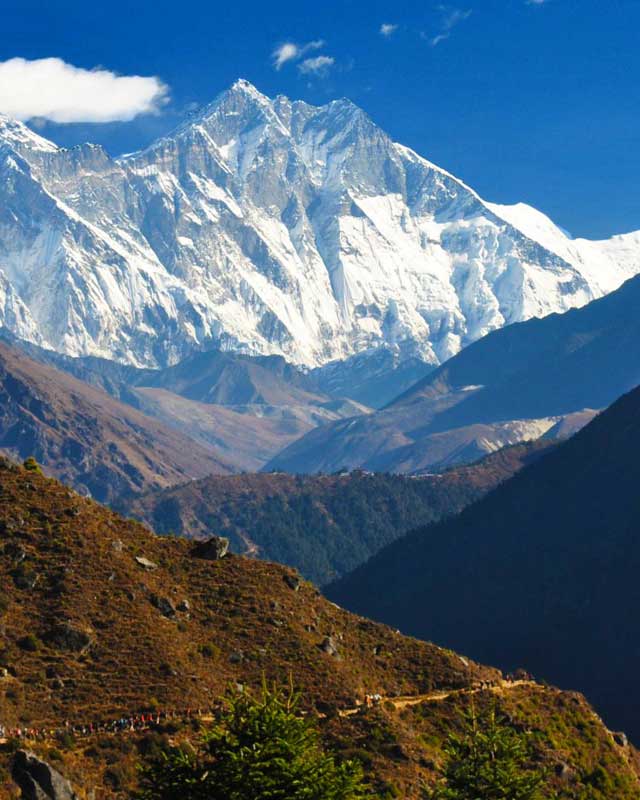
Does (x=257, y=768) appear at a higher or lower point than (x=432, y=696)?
higher

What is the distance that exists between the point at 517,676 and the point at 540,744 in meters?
22.9

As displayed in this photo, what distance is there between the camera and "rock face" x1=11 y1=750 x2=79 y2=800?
81.4 metres

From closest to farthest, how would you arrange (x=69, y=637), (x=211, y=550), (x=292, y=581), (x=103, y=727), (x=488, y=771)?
1. (x=488, y=771)
2. (x=103, y=727)
3. (x=69, y=637)
4. (x=292, y=581)
5. (x=211, y=550)

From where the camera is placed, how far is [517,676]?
445 feet

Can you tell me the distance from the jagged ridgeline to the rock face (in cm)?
152

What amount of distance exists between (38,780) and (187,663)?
26915 millimetres

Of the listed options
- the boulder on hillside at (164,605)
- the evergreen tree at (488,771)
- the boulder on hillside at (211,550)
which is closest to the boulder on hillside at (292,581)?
the boulder on hillside at (211,550)

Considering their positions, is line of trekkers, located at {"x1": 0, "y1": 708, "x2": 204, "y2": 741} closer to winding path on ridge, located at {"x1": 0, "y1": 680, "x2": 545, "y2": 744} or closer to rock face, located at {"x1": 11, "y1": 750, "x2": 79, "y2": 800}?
winding path on ridge, located at {"x1": 0, "y1": 680, "x2": 545, "y2": 744}

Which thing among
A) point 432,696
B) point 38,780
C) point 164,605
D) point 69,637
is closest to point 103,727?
point 69,637

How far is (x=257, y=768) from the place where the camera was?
66.1 meters

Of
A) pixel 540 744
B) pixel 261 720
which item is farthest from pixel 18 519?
pixel 261 720

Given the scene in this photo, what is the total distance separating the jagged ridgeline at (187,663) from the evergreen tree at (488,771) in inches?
876

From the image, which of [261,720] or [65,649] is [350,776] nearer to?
[261,720]

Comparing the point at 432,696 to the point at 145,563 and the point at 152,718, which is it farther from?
the point at 152,718
